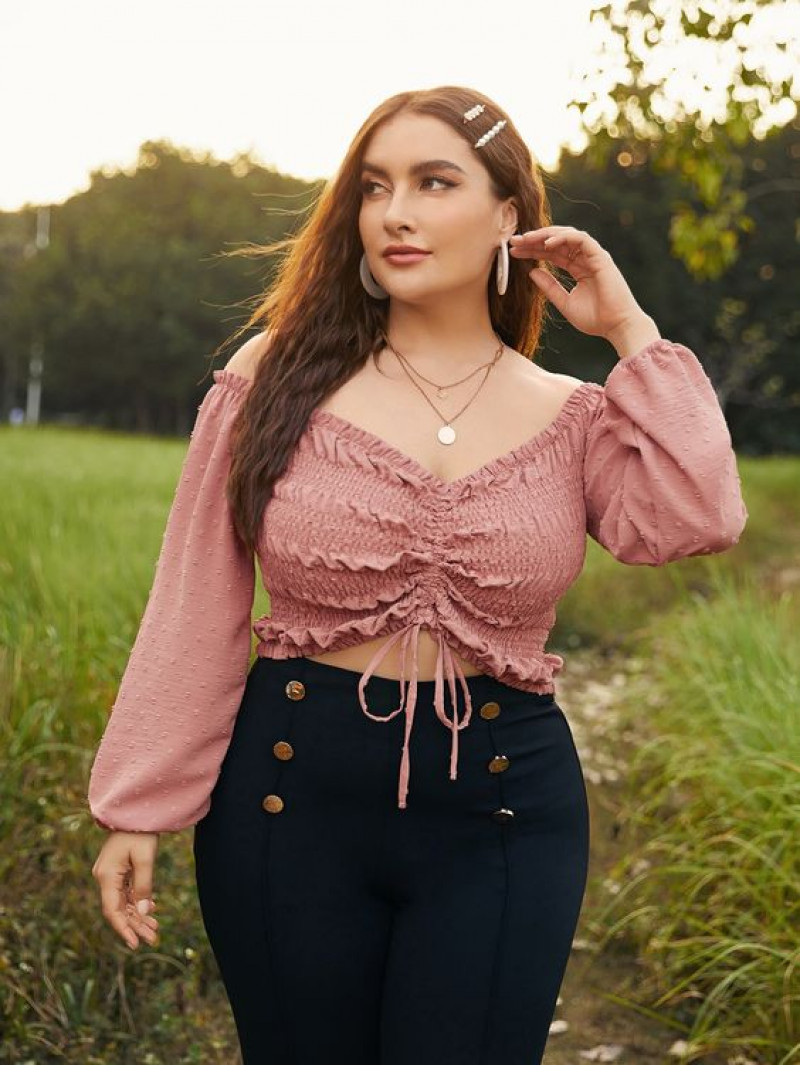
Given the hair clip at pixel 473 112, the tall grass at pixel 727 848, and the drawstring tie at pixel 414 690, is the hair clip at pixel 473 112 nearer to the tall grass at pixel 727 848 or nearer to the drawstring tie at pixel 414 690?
the drawstring tie at pixel 414 690

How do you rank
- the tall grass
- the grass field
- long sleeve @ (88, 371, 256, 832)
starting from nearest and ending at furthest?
long sleeve @ (88, 371, 256, 832)
the grass field
the tall grass

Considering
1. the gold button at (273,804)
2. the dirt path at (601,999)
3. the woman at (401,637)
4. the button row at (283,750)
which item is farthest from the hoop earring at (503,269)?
the dirt path at (601,999)

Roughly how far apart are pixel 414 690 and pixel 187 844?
2.24m

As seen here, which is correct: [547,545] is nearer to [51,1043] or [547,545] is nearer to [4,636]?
[51,1043]

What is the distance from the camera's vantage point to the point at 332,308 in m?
2.32

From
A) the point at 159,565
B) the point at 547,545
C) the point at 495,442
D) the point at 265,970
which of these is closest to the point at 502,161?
the point at 495,442

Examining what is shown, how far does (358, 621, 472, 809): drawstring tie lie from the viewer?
6.43 feet

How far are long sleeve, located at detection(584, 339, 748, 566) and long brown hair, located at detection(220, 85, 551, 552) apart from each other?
34 cm

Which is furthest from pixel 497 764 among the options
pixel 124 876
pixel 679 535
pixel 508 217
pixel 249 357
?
pixel 508 217

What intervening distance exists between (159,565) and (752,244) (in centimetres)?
3105

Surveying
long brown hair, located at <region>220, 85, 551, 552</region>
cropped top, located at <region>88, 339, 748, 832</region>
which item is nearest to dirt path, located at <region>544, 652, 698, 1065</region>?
cropped top, located at <region>88, 339, 748, 832</region>

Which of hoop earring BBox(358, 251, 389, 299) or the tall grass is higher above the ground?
hoop earring BBox(358, 251, 389, 299)

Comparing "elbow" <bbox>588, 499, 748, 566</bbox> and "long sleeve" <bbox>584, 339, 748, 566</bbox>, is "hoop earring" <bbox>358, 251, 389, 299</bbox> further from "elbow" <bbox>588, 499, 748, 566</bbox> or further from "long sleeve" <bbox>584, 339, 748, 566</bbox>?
"elbow" <bbox>588, 499, 748, 566</bbox>

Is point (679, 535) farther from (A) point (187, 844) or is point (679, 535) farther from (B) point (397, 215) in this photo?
(A) point (187, 844)
